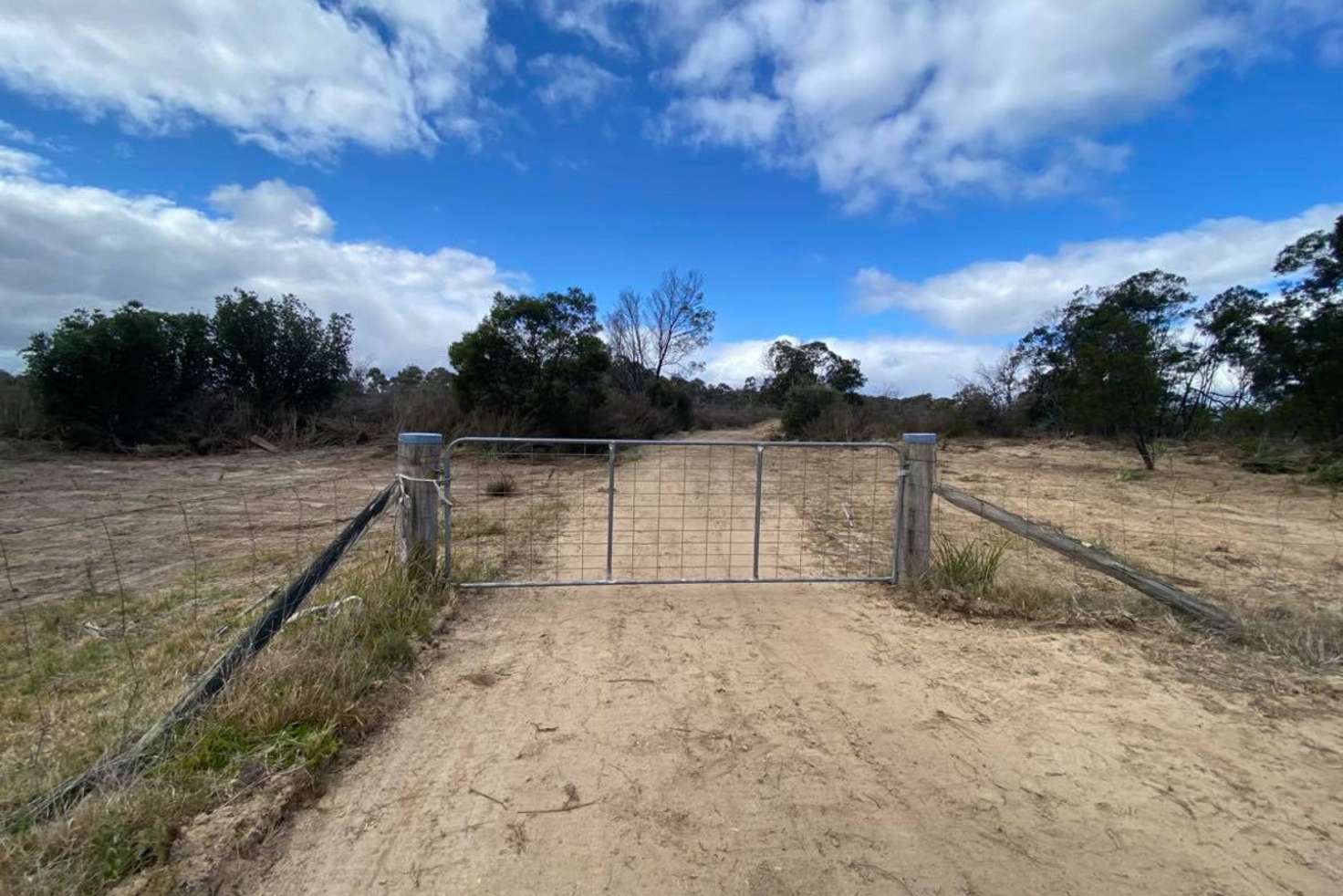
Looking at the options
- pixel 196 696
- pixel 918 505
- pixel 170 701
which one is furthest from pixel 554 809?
pixel 918 505

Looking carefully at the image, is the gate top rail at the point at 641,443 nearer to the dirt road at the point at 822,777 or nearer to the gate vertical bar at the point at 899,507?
the gate vertical bar at the point at 899,507

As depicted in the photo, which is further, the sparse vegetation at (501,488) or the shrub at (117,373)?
the shrub at (117,373)

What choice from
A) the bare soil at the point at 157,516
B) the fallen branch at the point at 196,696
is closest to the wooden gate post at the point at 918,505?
the fallen branch at the point at 196,696

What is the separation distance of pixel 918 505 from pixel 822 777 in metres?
3.23

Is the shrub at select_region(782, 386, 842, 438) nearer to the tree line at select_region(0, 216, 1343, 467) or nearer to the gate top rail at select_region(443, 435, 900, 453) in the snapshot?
the tree line at select_region(0, 216, 1343, 467)

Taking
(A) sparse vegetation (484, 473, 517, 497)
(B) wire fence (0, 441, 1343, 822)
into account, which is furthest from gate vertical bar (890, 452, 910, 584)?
(A) sparse vegetation (484, 473, 517, 497)

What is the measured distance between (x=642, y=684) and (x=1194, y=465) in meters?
20.3

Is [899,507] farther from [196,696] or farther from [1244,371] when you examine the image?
[1244,371]

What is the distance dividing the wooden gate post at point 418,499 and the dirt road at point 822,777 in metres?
1.03

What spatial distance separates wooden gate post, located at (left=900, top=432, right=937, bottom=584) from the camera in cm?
552

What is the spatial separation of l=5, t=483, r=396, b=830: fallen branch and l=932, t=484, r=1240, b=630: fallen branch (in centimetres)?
504

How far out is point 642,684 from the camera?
3.72 meters

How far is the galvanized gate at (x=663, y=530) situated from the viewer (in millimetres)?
5750

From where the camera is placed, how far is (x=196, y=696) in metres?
2.90
